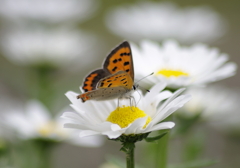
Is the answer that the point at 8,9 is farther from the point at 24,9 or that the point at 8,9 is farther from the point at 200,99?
the point at 200,99

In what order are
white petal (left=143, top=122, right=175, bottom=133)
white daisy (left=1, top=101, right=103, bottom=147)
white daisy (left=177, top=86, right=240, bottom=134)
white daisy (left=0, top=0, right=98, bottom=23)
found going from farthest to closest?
white daisy (left=0, top=0, right=98, bottom=23) < white daisy (left=177, top=86, right=240, bottom=134) < white daisy (left=1, top=101, right=103, bottom=147) < white petal (left=143, top=122, right=175, bottom=133)

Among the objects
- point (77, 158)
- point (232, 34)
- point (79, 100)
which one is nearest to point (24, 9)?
point (77, 158)

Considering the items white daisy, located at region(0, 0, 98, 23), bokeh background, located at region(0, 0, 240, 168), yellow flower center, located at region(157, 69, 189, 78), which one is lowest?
yellow flower center, located at region(157, 69, 189, 78)

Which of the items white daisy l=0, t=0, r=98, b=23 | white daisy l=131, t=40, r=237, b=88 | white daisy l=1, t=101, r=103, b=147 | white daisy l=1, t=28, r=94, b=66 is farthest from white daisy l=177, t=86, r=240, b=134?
white daisy l=0, t=0, r=98, b=23

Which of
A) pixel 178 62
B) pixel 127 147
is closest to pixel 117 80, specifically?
pixel 127 147

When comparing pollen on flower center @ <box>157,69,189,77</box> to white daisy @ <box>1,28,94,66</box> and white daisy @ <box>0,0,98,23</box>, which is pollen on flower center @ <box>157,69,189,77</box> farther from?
white daisy @ <box>0,0,98,23</box>

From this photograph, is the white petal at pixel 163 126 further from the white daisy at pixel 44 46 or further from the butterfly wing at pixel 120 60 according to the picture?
the white daisy at pixel 44 46
